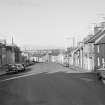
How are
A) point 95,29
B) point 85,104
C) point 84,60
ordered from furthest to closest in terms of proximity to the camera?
point 84,60 → point 95,29 → point 85,104

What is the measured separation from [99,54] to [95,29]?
10.5 m

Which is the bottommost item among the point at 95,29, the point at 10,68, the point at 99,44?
the point at 10,68

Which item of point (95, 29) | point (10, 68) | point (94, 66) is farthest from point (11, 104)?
point (95, 29)

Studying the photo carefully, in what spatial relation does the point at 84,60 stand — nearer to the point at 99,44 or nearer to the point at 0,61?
the point at 99,44

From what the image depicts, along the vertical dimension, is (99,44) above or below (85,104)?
above

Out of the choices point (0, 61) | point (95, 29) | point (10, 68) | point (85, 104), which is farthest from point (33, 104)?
point (0, 61)

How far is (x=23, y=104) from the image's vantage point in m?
11.0

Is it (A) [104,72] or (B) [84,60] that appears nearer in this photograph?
(A) [104,72]

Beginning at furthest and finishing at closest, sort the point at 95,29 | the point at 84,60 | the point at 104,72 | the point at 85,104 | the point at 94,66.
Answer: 1. the point at 84,60
2. the point at 95,29
3. the point at 94,66
4. the point at 104,72
5. the point at 85,104

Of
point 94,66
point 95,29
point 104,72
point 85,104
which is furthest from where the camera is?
point 95,29

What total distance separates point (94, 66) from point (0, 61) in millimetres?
27215

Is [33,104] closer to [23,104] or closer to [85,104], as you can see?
[23,104]

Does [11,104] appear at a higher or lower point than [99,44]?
lower

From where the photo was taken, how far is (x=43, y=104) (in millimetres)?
10883
